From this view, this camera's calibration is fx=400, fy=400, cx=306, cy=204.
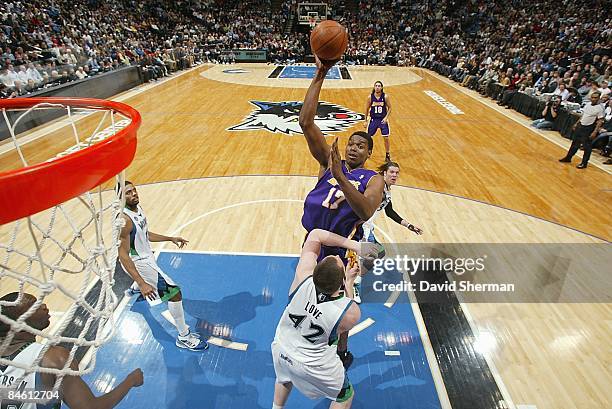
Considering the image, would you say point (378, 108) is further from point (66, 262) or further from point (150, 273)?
point (66, 262)

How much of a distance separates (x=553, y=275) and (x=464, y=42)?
73.5 feet

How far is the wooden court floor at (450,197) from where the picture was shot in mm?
3889

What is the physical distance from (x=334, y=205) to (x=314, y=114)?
64cm

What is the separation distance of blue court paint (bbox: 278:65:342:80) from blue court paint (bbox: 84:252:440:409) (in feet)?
52.6

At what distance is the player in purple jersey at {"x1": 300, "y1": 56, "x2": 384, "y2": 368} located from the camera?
2588 millimetres

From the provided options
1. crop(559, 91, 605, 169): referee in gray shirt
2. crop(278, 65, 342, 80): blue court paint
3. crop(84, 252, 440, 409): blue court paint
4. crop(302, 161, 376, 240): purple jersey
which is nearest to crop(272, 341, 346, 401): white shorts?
crop(84, 252, 440, 409): blue court paint

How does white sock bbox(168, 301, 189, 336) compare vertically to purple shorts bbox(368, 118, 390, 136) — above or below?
below

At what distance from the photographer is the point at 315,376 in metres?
2.51

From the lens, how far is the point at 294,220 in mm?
6164

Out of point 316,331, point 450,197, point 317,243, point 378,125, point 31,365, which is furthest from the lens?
point 378,125

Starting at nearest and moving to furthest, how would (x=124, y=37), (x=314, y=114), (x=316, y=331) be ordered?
(x=316, y=331) < (x=314, y=114) < (x=124, y=37)

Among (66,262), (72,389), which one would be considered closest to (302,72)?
(66,262)

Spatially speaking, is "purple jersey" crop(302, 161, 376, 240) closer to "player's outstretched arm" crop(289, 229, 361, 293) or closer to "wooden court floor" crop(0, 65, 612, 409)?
"player's outstretched arm" crop(289, 229, 361, 293)

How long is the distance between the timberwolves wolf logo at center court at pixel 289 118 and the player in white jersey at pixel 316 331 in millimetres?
8214
